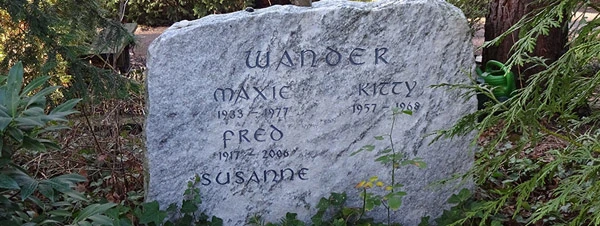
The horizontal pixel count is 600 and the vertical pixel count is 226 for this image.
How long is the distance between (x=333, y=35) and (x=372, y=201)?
32.2 inches

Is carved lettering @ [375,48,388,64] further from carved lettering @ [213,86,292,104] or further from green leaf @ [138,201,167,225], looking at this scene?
green leaf @ [138,201,167,225]

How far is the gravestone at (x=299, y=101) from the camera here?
3.57 metres

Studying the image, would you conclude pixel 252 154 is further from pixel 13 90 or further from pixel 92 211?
pixel 13 90

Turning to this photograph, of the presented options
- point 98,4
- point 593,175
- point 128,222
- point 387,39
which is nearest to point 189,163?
point 128,222

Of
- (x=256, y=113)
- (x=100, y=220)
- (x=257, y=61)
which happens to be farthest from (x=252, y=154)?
(x=100, y=220)

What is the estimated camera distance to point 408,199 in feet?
12.7

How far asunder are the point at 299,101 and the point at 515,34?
2.64 metres

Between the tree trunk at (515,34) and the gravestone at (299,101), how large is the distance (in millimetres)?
1980

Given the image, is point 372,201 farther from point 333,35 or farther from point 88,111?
point 88,111

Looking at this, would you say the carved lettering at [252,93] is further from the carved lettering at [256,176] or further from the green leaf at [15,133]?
the green leaf at [15,133]

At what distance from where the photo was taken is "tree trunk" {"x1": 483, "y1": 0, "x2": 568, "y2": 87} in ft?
18.3

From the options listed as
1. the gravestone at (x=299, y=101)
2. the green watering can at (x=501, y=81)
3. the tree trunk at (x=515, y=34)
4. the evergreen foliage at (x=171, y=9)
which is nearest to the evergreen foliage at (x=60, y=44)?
the gravestone at (x=299, y=101)

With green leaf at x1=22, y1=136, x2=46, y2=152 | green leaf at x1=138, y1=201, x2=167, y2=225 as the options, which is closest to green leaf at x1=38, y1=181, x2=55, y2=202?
green leaf at x1=22, y1=136, x2=46, y2=152

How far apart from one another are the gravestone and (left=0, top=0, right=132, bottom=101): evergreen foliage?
1.00 m
